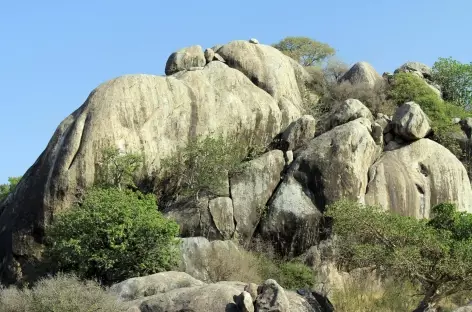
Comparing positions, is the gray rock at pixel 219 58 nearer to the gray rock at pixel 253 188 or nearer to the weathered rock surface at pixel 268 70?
the weathered rock surface at pixel 268 70

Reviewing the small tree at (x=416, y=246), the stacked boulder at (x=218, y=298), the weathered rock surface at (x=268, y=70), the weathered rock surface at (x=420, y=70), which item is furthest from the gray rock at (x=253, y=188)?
the weathered rock surface at (x=420, y=70)

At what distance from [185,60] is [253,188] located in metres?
9.93

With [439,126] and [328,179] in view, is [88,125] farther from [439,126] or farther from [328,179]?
[439,126]

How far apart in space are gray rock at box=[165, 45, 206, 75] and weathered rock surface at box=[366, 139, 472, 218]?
36.6 ft

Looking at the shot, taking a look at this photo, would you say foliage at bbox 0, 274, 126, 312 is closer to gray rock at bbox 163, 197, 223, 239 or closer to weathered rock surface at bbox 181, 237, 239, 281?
weathered rock surface at bbox 181, 237, 239, 281

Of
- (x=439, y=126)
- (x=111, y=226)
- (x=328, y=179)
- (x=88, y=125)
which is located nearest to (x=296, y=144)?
(x=328, y=179)

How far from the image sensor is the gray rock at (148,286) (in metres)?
21.3

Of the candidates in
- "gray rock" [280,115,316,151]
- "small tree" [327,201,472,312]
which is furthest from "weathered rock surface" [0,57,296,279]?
"small tree" [327,201,472,312]

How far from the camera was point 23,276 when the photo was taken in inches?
1179

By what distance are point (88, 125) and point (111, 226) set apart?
7.89 metres

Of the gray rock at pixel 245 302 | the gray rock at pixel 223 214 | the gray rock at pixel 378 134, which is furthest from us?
the gray rock at pixel 378 134

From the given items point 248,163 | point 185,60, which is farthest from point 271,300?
point 185,60

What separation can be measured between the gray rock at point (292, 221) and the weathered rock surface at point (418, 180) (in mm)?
2821

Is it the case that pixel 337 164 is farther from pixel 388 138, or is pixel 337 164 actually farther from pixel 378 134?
pixel 388 138
